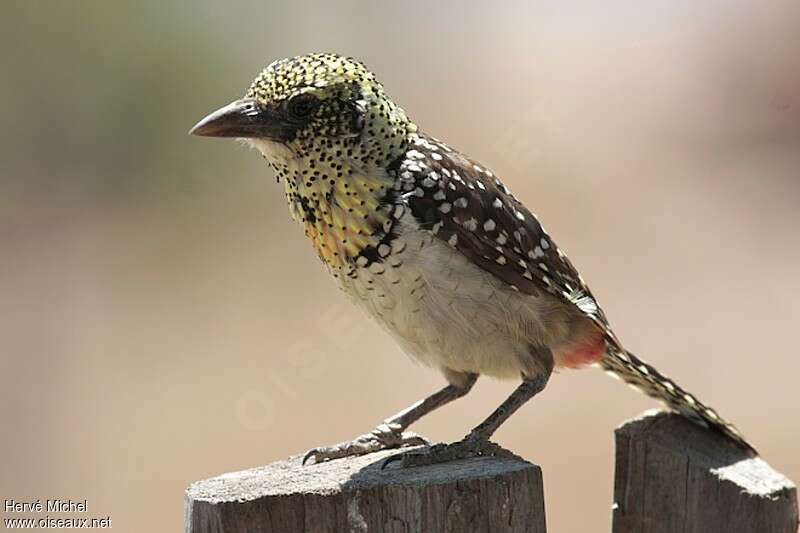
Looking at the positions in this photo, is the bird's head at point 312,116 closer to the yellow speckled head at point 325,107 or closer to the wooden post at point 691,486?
the yellow speckled head at point 325,107

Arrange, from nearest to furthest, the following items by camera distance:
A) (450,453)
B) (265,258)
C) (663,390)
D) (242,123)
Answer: (450,453) < (242,123) < (663,390) < (265,258)

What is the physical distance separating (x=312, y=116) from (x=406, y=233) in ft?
1.30

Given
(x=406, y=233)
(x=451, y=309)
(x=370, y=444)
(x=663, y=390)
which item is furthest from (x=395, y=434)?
(x=663, y=390)

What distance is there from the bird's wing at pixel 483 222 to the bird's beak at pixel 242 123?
1.22 feet

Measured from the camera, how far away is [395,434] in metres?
3.24

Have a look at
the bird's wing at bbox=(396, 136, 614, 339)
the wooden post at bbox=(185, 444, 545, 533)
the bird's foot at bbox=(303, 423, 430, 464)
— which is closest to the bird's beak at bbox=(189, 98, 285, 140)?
the bird's wing at bbox=(396, 136, 614, 339)

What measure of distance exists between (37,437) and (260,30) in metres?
2.96

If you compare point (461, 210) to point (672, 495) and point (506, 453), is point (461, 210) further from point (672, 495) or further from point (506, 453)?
point (672, 495)

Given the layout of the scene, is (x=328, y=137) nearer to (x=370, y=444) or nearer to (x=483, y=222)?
(x=483, y=222)

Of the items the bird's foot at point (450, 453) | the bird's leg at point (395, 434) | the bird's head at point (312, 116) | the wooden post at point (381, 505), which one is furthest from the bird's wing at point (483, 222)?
the wooden post at point (381, 505)

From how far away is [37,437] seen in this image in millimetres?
6500

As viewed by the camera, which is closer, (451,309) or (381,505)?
(381,505)

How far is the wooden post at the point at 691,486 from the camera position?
9.18 ft

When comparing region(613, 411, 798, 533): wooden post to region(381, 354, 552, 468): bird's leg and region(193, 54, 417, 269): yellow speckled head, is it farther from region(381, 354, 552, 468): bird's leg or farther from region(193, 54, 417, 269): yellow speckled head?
region(193, 54, 417, 269): yellow speckled head
